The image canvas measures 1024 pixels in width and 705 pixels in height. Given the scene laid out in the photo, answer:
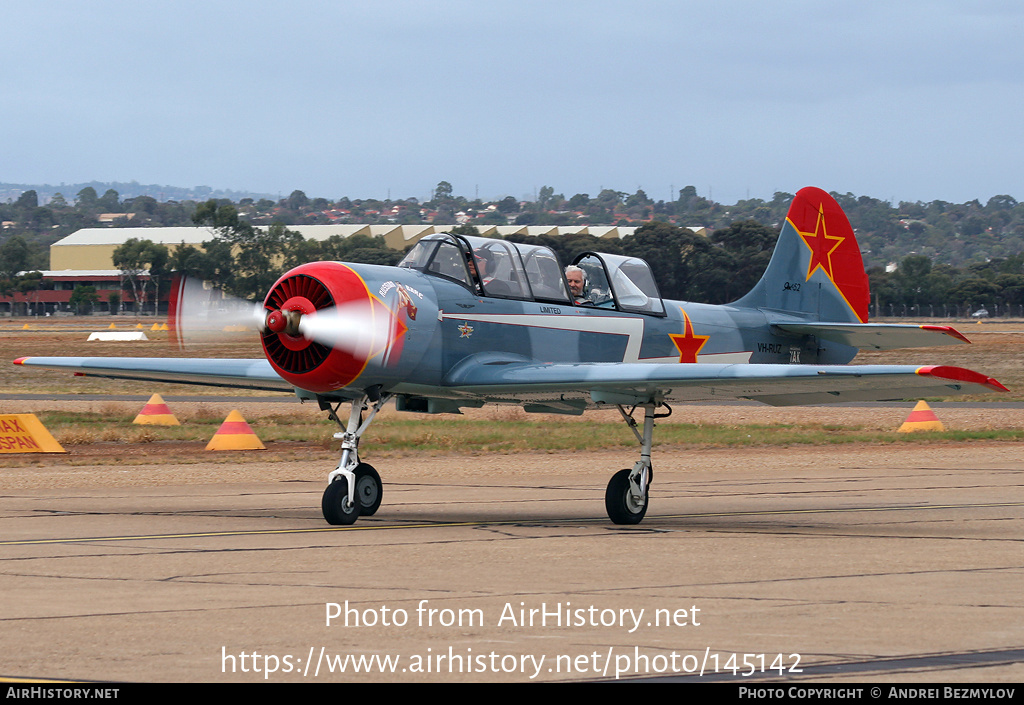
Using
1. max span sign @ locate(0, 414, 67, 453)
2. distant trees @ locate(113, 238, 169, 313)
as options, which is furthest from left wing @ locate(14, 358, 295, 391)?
distant trees @ locate(113, 238, 169, 313)

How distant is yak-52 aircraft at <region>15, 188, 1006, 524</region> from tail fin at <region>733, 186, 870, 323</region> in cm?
155

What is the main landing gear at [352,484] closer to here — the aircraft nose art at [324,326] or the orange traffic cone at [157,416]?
the aircraft nose art at [324,326]

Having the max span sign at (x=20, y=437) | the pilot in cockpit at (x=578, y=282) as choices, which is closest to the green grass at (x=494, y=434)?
the max span sign at (x=20, y=437)

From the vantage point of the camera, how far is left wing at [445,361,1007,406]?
10.3 m

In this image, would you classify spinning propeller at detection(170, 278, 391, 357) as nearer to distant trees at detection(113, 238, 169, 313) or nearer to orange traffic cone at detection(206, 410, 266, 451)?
orange traffic cone at detection(206, 410, 266, 451)

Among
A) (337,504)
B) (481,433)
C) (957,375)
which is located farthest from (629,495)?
(481,433)

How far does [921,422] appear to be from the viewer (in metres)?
24.0

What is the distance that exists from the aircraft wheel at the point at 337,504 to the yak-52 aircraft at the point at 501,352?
14 mm

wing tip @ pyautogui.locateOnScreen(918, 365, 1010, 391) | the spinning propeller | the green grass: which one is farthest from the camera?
the green grass

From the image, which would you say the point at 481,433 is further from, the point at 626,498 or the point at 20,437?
the point at 626,498

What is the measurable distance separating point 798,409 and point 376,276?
2098 cm

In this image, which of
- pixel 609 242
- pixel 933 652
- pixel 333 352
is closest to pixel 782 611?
pixel 933 652

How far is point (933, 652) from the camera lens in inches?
241
